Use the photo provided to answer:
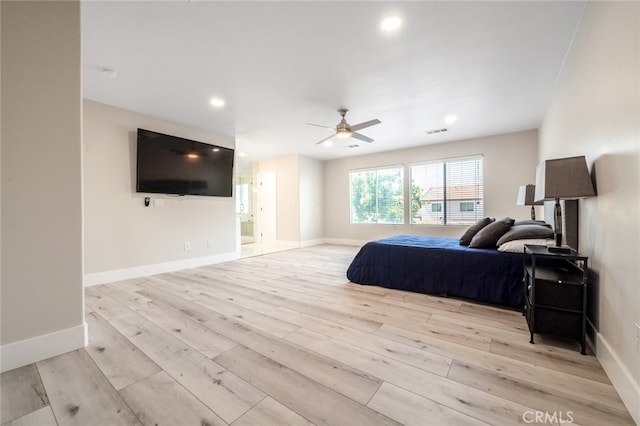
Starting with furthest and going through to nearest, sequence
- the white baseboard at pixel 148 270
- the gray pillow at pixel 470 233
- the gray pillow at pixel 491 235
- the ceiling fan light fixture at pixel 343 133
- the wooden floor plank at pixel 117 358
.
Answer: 1. the ceiling fan light fixture at pixel 343 133
2. the white baseboard at pixel 148 270
3. the gray pillow at pixel 470 233
4. the gray pillow at pixel 491 235
5. the wooden floor plank at pixel 117 358

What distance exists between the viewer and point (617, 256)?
1.42m

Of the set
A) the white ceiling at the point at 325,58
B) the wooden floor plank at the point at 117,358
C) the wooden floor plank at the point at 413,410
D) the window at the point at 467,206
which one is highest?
the white ceiling at the point at 325,58

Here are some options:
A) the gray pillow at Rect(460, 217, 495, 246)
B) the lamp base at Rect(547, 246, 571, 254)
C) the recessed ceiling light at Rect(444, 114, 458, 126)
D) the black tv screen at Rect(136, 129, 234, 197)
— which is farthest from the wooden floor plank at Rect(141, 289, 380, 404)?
the recessed ceiling light at Rect(444, 114, 458, 126)

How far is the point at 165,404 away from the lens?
1270 mm

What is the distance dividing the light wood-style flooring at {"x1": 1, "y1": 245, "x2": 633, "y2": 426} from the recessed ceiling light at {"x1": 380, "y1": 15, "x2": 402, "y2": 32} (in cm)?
251

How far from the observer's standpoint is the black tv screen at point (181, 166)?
3.78 m

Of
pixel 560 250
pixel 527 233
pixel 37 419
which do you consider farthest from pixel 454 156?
pixel 37 419

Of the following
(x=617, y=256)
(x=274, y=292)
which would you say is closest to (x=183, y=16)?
(x=274, y=292)

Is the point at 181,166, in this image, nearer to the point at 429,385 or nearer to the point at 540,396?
the point at 429,385

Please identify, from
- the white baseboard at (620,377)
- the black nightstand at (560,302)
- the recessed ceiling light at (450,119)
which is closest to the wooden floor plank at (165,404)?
the white baseboard at (620,377)

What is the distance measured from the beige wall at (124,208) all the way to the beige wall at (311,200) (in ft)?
9.47

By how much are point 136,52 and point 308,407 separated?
323 centimetres

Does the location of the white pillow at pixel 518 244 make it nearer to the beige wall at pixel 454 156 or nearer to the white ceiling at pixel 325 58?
the white ceiling at pixel 325 58

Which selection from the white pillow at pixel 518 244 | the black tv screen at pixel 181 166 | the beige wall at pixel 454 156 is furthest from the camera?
the beige wall at pixel 454 156
